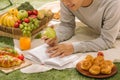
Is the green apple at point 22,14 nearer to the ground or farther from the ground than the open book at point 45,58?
farther from the ground

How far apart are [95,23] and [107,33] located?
0.15 m

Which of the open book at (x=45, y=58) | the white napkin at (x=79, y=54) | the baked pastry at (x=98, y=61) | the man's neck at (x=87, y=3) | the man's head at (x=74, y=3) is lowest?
the white napkin at (x=79, y=54)

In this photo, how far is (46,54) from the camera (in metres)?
2.17

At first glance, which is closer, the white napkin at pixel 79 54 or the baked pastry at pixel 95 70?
the baked pastry at pixel 95 70

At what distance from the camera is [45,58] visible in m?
2.15

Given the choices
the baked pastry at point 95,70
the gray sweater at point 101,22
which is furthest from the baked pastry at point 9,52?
the baked pastry at point 95,70

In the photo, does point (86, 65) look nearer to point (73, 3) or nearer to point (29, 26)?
point (73, 3)

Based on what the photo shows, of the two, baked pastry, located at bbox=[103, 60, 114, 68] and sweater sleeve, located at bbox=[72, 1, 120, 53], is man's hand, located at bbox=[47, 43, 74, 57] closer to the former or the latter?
sweater sleeve, located at bbox=[72, 1, 120, 53]

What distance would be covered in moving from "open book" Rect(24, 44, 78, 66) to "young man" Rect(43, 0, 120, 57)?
0.03 metres

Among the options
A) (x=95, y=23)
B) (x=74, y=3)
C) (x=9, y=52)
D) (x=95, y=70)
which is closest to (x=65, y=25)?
(x=95, y=23)

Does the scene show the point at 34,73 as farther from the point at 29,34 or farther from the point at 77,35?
the point at 77,35

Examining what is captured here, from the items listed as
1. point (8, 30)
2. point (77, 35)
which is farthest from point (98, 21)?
point (8, 30)

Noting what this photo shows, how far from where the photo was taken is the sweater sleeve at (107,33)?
7.25ft

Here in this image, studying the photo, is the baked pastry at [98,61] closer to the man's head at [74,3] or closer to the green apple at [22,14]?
the man's head at [74,3]
